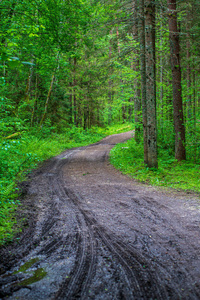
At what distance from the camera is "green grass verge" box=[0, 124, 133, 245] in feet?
12.4

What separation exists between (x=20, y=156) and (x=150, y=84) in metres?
7.55

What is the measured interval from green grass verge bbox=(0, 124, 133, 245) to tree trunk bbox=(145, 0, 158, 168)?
16.7 ft

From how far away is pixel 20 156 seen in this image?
9.98 metres

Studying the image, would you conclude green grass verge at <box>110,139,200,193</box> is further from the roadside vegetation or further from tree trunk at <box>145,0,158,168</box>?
tree trunk at <box>145,0,158,168</box>

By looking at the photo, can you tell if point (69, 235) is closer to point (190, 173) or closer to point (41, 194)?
point (41, 194)

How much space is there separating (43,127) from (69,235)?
15.9m

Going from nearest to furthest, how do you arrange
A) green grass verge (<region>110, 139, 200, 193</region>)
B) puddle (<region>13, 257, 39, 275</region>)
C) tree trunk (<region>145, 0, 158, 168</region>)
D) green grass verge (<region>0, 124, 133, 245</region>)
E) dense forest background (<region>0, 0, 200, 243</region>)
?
puddle (<region>13, 257, 39, 275</region>) → green grass verge (<region>0, 124, 133, 245</region>) → dense forest background (<region>0, 0, 200, 243</region>) → green grass verge (<region>110, 139, 200, 193</region>) → tree trunk (<region>145, 0, 158, 168</region>)

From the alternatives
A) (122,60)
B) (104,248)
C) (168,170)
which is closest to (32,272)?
(104,248)

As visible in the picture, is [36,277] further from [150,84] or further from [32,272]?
[150,84]

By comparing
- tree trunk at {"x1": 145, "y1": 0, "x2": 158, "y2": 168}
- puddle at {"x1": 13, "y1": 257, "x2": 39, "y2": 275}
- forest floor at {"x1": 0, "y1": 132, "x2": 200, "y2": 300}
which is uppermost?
tree trunk at {"x1": 145, "y1": 0, "x2": 158, "y2": 168}

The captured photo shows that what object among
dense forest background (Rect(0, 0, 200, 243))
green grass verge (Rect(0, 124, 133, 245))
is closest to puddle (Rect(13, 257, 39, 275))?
green grass verge (Rect(0, 124, 133, 245))

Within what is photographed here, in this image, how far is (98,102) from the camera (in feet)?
87.1

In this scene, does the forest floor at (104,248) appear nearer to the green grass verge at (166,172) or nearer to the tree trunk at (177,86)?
the green grass verge at (166,172)

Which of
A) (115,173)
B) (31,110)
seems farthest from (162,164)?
(31,110)
